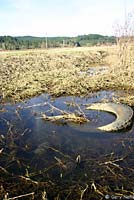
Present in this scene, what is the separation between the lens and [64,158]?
25.2 feet

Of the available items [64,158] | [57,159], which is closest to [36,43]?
[64,158]

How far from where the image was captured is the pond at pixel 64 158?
6.25 metres

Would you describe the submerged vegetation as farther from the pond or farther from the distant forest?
the distant forest

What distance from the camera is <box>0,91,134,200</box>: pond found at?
6.25 m

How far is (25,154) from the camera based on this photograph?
8047mm

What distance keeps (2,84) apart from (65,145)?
393 inches

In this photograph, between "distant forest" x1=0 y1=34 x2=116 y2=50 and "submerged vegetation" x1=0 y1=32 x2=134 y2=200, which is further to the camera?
"distant forest" x1=0 y1=34 x2=116 y2=50

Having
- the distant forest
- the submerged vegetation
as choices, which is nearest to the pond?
the submerged vegetation

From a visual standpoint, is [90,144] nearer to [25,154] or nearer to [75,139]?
[75,139]

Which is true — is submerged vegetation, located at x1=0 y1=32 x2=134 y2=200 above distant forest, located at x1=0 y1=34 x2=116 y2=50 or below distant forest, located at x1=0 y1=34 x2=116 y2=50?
below

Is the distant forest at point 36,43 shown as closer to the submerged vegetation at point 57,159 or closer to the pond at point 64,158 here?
the submerged vegetation at point 57,159

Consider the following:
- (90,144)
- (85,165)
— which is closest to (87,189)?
(85,165)

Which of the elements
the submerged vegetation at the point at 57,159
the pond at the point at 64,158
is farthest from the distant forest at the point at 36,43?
the pond at the point at 64,158

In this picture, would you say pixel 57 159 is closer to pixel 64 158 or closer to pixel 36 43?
pixel 64 158
